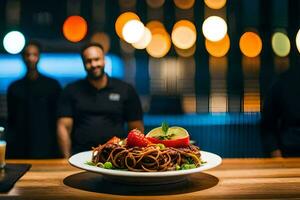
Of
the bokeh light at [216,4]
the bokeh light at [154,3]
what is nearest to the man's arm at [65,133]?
the bokeh light at [216,4]

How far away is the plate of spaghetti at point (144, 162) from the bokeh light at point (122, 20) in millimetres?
4761

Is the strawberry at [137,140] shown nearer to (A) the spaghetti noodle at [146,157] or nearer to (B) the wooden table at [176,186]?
(A) the spaghetti noodle at [146,157]

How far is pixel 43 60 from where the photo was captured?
609 cm

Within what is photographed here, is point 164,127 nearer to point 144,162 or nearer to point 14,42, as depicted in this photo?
point 144,162

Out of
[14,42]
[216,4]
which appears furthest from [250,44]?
[14,42]

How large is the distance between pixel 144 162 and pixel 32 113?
323 cm

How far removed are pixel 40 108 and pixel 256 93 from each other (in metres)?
3.06

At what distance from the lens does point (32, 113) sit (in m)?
4.76

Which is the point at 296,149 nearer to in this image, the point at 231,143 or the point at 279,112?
the point at 279,112

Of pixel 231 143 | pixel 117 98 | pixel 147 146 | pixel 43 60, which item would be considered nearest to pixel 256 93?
pixel 231 143

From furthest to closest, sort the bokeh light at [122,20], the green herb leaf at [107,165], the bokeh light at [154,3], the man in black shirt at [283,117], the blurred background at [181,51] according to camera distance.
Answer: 1. the bokeh light at [154,3]
2. the bokeh light at [122,20]
3. the blurred background at [181,51]
4. the man in black shirt at [283,117]
5. the green herb leaf at [107,165]

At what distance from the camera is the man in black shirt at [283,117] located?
3277mm

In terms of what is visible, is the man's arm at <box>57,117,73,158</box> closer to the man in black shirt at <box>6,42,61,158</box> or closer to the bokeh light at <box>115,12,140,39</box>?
the man in black shirt at <box>6,42,61,158</box>

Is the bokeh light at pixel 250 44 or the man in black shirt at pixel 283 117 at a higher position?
the bokeh light at pixel 250 44
